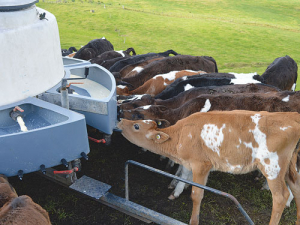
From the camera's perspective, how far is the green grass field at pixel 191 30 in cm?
1770

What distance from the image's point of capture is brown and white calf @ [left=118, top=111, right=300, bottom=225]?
4.73 m

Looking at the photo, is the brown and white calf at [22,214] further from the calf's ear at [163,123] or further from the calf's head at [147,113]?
the calf's head at [147,113]

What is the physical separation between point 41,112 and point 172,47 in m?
14.0

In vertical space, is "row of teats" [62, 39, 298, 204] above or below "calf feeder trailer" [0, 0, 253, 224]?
below

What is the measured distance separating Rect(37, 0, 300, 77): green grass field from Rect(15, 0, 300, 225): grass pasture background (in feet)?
0.19

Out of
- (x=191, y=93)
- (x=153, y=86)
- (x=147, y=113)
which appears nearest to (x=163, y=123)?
(x=147, y=113)

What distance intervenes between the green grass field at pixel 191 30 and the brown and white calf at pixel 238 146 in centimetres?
971

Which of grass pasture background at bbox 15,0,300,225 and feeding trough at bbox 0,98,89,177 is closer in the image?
feeding trough at bbox 0,98,89,177

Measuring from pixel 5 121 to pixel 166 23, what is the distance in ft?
67.2

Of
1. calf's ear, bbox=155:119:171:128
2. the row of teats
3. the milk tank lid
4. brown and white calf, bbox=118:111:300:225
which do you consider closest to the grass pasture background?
brown and white calf, bbox=118:111:300:225

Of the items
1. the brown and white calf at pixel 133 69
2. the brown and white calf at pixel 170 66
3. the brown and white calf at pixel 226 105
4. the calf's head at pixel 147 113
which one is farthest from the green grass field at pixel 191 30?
the calf's head at pixel 147 113

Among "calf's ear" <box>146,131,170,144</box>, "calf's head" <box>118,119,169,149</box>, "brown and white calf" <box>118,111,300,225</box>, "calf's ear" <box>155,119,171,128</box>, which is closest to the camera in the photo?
"brown and white calf" <box>118,111,300,225</box>

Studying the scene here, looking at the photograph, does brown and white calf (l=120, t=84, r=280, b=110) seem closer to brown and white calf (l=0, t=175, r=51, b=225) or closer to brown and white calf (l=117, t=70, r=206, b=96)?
brown and white calf (l=117, t=70, r=206, b=96)

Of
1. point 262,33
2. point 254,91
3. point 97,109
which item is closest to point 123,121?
point 97,109
